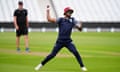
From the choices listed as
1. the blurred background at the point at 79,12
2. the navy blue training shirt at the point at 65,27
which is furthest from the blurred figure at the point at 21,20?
the blurred background at the point at 79,12

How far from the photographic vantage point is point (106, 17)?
6184 cm

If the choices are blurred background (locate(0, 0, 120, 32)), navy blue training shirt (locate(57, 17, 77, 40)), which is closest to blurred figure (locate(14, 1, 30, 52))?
navy blue training shirt (locate(57, 17, 77, 40))

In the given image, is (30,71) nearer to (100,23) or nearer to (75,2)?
(100,23)

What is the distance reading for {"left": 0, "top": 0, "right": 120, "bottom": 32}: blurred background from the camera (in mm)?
57531

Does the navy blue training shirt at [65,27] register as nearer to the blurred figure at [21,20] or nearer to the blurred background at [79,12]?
the blurred figure at [21,20]

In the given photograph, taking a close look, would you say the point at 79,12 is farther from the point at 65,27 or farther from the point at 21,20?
the point at 65,27

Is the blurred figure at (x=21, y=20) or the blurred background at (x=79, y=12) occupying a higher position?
the blurred figure at (x=21, y=20)

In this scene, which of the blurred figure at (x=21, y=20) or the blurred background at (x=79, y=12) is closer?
the blurred figure at (x=21, y=20)

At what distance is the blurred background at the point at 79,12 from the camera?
189 ft

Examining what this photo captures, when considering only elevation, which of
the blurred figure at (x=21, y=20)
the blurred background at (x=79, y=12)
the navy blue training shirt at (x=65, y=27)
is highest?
the navy blue training shirt at (x=65, y=27)

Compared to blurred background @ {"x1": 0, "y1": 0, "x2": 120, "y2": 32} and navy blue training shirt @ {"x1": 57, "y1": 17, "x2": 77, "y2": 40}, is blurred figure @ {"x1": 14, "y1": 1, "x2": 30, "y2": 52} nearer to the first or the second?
navy blue training shirt @ {"x1": 57, "y1": 17, "x2": 77, "y2": 40}

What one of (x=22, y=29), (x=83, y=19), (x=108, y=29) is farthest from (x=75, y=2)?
(x=22, y=29)

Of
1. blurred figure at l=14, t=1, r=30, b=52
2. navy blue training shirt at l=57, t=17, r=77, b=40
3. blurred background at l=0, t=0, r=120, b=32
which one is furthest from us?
blurred background at l=0, t=0, r=120, b=32

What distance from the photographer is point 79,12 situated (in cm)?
6272
